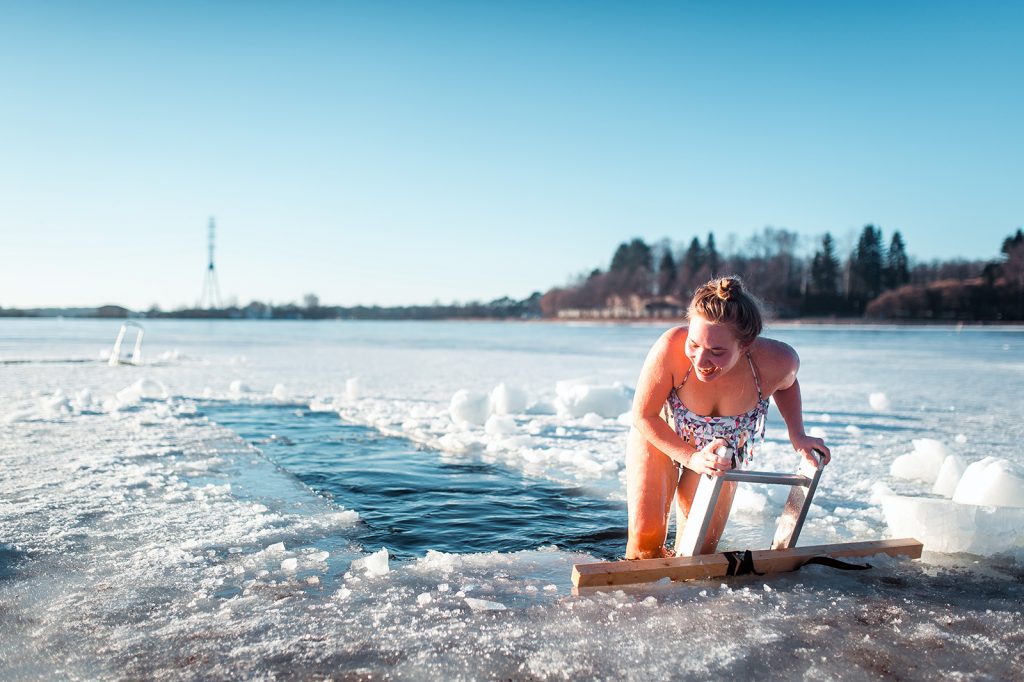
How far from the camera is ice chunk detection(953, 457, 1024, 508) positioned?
359cm

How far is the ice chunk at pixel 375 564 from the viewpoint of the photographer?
9.89 ft

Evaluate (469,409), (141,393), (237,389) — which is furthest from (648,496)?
(237,389)

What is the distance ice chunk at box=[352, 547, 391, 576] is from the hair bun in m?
1.75

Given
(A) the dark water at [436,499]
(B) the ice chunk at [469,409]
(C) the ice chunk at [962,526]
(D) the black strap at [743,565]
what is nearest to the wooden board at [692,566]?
(D) the black strap at [743,565]

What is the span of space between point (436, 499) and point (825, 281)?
95319mm

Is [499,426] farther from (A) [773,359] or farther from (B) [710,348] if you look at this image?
(B) [710,348]

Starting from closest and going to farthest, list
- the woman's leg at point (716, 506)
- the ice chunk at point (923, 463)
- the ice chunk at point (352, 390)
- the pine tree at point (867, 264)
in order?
1. the woman's leg at point (716, 506)
2. the ice chunk at point (923, 463)
3. the ice chunk at point (352, 390)
4. the pine tree at point (867, 264)

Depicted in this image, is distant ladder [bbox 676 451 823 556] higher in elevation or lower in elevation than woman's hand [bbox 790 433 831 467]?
lower

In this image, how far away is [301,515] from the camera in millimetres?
3977

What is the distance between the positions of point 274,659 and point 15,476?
3.55 meters

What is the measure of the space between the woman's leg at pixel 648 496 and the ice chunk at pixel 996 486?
1698mm

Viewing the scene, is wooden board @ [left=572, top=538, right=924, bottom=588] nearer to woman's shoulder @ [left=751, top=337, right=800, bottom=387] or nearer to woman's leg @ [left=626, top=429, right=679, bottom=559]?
woman's leg @ [left=626, top=429, right=679, bottom=559]

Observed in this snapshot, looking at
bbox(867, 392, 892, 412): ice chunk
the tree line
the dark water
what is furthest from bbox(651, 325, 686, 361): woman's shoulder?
the tree line

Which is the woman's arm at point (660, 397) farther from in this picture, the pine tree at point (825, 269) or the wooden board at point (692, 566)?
the pine tree at point (825, 269)
